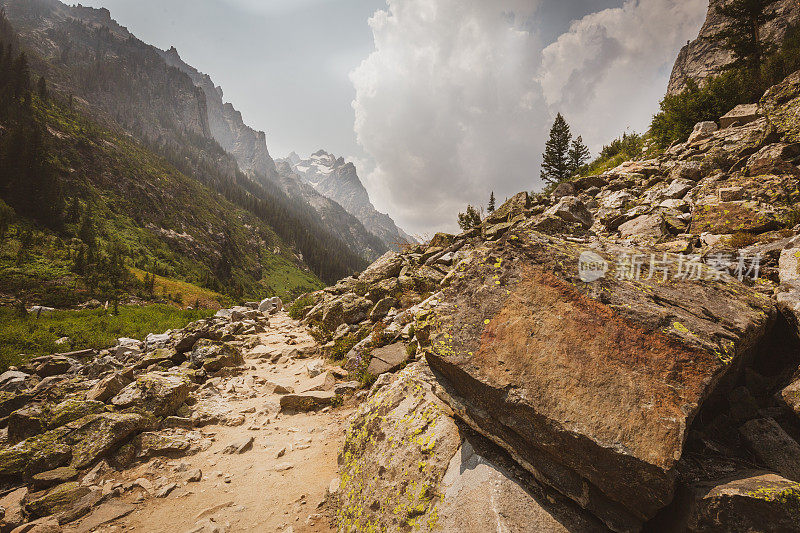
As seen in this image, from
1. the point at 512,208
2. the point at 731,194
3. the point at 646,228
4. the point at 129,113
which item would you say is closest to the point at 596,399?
the point at 646,228

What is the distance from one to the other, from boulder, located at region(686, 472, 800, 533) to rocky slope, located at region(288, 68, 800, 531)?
1 centimetres

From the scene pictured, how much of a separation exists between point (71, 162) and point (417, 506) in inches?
4340

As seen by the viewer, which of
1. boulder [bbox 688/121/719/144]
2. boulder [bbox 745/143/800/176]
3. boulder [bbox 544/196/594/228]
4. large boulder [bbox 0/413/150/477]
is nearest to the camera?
large boulder [bbox 0/413/150/477]

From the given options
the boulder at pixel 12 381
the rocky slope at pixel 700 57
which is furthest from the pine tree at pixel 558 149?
the rocky slope at pixel 700 57

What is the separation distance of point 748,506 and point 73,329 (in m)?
25.9

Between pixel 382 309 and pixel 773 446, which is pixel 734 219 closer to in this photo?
pixel 773 446

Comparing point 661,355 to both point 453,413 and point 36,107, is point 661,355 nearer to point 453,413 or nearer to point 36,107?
point 453,413

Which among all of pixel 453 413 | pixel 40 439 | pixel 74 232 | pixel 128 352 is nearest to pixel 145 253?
pixel 74 232

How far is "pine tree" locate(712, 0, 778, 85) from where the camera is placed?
57.5ft

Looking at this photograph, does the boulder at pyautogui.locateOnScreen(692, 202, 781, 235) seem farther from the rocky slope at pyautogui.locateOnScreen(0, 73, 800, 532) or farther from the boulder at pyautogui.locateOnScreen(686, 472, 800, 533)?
the boulder at pyautogui.locateOnScreen(686, 472, 800, 533)

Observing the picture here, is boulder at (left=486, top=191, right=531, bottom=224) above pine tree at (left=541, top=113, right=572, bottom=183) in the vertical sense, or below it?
below

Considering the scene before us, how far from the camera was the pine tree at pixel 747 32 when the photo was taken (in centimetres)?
1753

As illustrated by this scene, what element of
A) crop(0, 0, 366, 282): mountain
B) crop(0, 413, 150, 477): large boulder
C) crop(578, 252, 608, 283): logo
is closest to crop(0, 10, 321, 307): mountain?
crop(0, 0, 366, 282): mountain

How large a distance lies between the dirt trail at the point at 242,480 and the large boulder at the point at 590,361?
11.3ft
